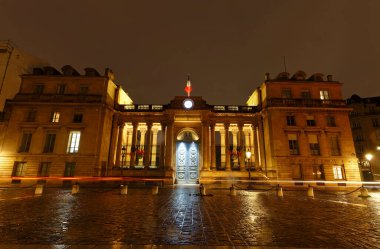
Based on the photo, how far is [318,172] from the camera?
2623 centimetres

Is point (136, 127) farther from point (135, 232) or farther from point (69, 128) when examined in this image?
point (135, 232)

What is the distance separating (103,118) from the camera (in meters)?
27.7

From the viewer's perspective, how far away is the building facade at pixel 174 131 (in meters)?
25.9

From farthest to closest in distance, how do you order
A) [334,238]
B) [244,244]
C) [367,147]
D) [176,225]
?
1. [367,147]
2. [176,225]
3. [334,238]
4. [244,244]

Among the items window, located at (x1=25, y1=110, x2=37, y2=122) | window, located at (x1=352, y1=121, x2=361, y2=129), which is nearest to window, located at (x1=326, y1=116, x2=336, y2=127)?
window, located at (x1=352, y1=121, x2=361, y2=129)

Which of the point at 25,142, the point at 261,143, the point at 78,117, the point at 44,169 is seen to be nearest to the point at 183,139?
the point at 261,143

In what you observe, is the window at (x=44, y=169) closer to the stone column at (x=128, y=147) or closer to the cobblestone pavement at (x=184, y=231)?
the stone column at (x=128, y=147)

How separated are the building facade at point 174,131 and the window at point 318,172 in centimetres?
11

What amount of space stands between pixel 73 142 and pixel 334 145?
1349 inches

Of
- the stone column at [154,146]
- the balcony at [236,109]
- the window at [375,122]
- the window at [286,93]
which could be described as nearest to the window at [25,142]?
the stone column at [154,146]

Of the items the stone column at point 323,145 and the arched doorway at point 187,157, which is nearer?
the stone column at point 323,145

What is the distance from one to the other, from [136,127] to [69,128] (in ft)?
28.7

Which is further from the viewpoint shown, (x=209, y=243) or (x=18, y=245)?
(x=209, y=243)

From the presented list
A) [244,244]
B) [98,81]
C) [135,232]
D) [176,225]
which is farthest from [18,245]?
[98,81]
